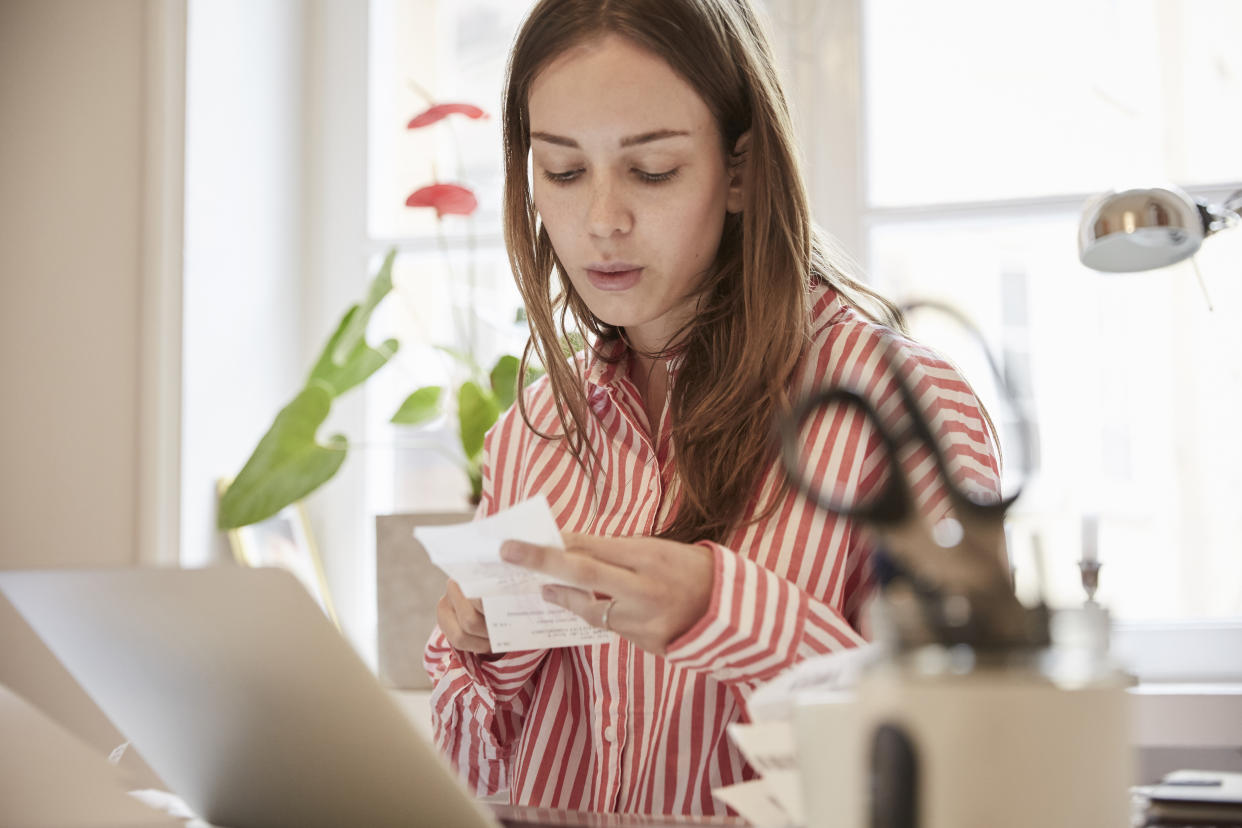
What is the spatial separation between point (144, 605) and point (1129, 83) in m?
1.78

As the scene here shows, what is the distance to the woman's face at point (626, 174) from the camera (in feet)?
3.35

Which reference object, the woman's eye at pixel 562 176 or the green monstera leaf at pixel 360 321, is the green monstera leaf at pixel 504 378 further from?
the woman's eye at pixel 562 176

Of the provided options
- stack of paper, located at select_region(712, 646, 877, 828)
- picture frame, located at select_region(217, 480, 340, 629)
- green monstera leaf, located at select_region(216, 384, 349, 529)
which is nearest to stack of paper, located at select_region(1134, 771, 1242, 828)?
stack of paper, located at select_region(712, 646, 877, 828)

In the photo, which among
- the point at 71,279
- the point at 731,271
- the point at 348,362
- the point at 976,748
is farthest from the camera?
the point at 71,279

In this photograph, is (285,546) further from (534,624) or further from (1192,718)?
(1192,718)

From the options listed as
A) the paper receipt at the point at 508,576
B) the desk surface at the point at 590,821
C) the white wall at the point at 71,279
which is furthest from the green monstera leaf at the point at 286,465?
the desk surface at the point at 590,821

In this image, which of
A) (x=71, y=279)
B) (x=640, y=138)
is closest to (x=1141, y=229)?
(x=640, y=138)

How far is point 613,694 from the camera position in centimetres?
103

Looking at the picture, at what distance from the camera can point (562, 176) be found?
1.08 metres

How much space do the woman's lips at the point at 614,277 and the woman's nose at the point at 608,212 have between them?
41 millimetres

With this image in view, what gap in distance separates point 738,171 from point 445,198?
78 centimetres

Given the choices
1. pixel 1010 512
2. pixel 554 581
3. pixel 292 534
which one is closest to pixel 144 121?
pixel 292 534

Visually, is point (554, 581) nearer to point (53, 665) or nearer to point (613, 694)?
point (613, 694)

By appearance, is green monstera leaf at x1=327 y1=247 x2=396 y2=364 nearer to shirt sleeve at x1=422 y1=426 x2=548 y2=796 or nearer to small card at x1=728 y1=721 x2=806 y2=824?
shirt sleeve at x1=422 y1=426 x2=548 y2=796
